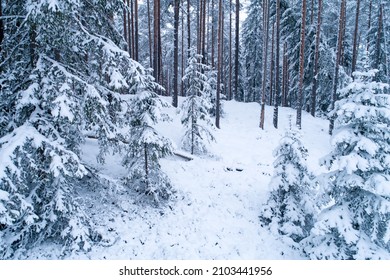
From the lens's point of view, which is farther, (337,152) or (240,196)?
(240,196)

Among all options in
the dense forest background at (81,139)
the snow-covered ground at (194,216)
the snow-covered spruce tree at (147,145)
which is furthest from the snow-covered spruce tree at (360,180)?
the snow-covered spruce tree at (147,145)

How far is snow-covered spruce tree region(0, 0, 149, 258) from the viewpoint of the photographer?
258 inches

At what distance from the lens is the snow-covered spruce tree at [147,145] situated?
32.7 feet

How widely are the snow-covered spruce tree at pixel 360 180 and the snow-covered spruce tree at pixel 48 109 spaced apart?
638 cm

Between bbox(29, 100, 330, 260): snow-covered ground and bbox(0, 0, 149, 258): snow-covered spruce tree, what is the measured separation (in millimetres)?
959

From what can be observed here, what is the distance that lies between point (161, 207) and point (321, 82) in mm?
25849

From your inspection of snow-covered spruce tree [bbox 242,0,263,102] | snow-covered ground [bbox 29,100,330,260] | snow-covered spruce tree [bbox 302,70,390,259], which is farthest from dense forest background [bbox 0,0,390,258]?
snow-covered spruce tree [bbox 242,0,263,102]

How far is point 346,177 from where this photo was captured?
7195 mm

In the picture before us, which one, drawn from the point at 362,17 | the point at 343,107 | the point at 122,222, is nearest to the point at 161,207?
the point at 122,222

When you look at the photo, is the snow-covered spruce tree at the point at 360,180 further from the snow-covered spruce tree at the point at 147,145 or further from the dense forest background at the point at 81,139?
the snow-covered spruce tree at the point at 147,145

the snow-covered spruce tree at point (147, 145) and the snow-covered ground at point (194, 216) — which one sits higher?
the snow-covered spruce tree at point (147, 145)

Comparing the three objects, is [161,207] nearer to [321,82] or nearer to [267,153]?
[267,153]

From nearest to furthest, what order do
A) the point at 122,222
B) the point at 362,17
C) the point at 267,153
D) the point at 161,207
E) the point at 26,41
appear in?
the point at 26,41 < the point at 122,222 < the point at 161,207 < the point at 267,153 < the point at 362,17

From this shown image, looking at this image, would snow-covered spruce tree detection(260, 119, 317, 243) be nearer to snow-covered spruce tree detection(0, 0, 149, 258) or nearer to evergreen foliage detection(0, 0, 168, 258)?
evergreen foliage detection(0, 0, 168, 258)
